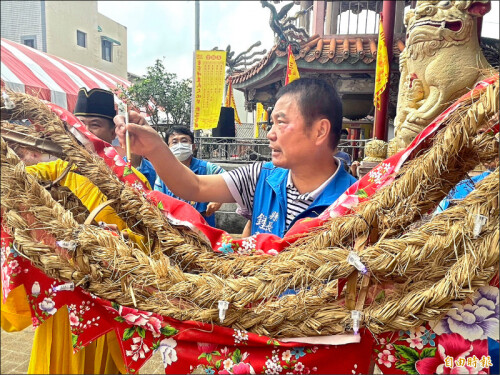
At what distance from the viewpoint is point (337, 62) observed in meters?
5.36

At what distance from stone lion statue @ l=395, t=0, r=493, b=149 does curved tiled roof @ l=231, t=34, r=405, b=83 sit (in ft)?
10.4

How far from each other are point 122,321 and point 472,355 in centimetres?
91

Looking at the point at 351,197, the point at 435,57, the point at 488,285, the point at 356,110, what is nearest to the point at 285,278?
the point at 351,197

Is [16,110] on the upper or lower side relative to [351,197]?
upper

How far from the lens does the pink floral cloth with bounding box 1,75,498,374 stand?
76 centimetres

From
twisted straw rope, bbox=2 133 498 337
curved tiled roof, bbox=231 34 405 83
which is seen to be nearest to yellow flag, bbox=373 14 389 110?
curved tiled roof, bbox=231 34 405 83

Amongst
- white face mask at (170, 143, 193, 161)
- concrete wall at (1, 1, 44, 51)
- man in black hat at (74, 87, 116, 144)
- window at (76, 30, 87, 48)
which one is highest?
window at (76, 30, 87, 48)

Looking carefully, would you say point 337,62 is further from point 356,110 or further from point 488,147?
point 488,147

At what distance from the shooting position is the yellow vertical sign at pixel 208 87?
5035 millimetres

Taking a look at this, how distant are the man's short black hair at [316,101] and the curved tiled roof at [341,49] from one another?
4642 mm

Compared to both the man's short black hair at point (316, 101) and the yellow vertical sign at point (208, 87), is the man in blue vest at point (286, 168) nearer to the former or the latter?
the man's short black hair at point (316, 101)

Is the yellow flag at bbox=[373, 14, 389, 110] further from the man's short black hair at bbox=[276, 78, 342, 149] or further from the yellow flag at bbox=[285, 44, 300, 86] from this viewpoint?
the man's short black hair at bbox=[276, 78, 342, 149]

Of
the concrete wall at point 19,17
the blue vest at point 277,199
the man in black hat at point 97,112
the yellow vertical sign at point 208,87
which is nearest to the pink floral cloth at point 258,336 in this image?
the blue vest at point 277,199

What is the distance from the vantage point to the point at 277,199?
4.33 ft
